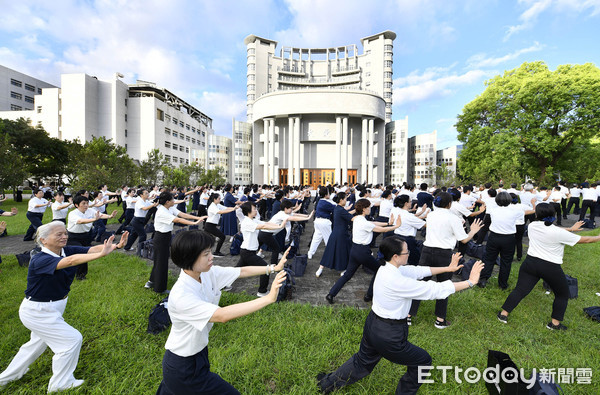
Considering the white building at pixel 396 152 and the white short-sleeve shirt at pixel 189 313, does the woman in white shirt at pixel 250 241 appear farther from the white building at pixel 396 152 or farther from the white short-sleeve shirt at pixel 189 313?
the white building at pixel 396 152

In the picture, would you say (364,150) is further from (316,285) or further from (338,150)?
(316,285)

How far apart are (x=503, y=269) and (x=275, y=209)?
6256 millimetres

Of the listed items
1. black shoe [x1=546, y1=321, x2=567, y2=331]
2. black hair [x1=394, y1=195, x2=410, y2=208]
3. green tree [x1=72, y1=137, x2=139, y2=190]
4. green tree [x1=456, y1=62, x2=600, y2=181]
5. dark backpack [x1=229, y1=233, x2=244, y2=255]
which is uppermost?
green tree [x1=456, y1=62, x2=600, y2=181]

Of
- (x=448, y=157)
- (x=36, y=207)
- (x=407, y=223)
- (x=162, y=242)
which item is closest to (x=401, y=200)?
(x=407, y=223)

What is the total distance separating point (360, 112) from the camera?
124ft

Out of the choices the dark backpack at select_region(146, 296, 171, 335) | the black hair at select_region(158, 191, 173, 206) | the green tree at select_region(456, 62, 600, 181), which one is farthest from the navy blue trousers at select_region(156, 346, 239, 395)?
the green tree at select_region(456, 62, 600, 181)

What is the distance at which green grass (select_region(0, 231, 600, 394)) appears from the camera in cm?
276

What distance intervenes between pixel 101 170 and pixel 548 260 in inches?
886

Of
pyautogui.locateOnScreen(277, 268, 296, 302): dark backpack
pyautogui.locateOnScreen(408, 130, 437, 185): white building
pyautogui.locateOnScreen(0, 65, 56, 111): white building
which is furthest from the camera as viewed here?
pyautogui.locateOnScreen(408, 130, 437, 185): white building

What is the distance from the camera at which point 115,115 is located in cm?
3966

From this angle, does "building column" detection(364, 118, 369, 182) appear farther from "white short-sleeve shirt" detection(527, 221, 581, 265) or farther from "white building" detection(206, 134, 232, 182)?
"white short-sleeve shirt" detection(527, 221, 581, 265)

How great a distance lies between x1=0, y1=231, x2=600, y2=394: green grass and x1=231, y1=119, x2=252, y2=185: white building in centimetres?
4408

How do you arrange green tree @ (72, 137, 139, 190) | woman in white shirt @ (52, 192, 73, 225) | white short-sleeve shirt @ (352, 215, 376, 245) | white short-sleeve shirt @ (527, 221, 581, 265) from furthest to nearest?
green tree @ (72, 137, 139, 190)
woman in white shirt @ (52, 192, 73, 225)
white short-sleeve shirt @ (352, 215, 376, 245)
white short-sleeve shirt @ (527, 221, 581, 265)

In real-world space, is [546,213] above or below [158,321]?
above
